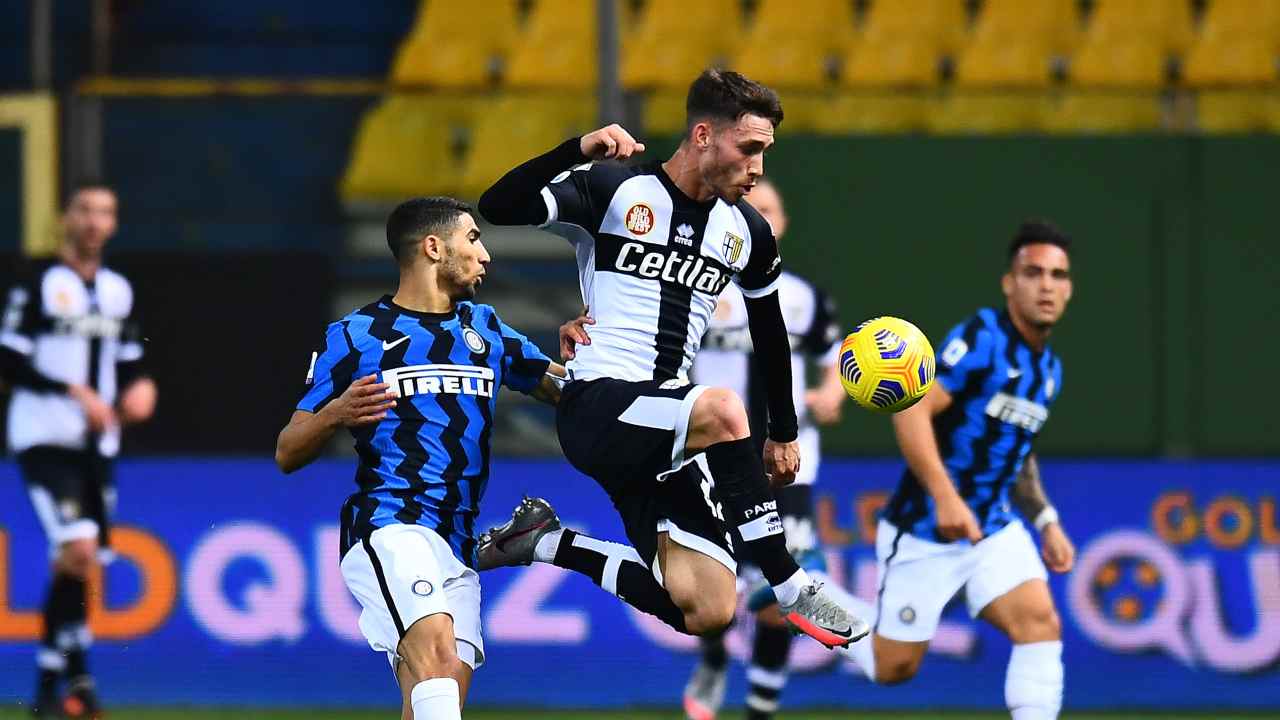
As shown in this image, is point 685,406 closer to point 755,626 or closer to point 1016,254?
point 1016,254

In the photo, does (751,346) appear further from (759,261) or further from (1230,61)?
(1230,61)

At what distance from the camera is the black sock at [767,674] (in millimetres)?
8305

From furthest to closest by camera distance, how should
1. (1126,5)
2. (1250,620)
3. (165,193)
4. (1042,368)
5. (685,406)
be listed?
(1126,5), (165,193), (1250,620), (1042,368), (685,406)

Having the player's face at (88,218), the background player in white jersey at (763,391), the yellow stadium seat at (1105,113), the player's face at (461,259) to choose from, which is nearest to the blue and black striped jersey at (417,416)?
the player's face at (461,259)

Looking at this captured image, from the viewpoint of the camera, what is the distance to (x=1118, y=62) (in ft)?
41.7

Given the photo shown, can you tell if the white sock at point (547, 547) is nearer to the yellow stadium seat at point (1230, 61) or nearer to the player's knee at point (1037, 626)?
the player's knee at point (1037, 626)

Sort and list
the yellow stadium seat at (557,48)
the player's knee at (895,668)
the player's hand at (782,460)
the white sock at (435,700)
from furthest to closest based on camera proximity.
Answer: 1. the yellow stadium seat at (557,48)
2. the player's knee at (895,668)
3. the player's hand at (782,460)
4. the white sock at (435,700)

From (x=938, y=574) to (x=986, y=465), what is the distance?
0.43 m

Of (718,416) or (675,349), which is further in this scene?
(675,349)

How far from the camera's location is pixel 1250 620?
959 centimetres

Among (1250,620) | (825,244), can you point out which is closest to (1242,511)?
(1250,620)

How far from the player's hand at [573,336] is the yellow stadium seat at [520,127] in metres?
4.81

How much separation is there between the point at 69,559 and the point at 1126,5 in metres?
7.71

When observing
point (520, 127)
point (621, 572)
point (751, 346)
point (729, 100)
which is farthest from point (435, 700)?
point (520, 127)
